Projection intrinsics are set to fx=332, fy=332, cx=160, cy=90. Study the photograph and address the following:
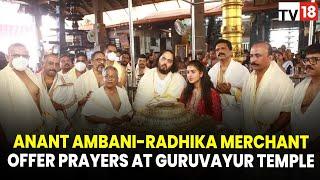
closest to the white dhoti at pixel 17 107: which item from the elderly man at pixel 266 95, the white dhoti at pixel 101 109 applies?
the white dhoti at pixel 101 109

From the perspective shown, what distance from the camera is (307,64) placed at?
1812 millimetres

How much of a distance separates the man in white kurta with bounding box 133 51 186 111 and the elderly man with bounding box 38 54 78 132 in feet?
1.45

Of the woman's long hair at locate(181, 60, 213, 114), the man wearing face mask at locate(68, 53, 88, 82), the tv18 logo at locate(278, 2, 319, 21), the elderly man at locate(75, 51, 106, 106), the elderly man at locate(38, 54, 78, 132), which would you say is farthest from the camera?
the man wearing face mask at locate(68, 53, 88, 82)

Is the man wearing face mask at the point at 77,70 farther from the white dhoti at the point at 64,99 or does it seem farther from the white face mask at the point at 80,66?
the white dhoti at the point at 64,99

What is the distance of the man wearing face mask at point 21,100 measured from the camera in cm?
194

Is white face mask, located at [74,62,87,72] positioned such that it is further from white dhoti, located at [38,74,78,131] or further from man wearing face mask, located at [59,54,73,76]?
white dhoti, located at [38,74,78,131]

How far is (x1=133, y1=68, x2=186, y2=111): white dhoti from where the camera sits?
2119 mm

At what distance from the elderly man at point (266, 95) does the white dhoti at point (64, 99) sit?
3.71 feet

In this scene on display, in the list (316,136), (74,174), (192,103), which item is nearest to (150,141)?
(192,103)

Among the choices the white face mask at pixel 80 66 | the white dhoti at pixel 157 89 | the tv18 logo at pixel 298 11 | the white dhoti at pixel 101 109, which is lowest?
the white dhoti at pixel 101 109

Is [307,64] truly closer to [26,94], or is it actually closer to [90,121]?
[90,121]

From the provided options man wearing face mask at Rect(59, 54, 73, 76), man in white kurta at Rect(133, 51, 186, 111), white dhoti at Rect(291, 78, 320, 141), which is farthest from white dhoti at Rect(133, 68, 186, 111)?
man wearing face mask at Rect(59, 54, 73, 76)

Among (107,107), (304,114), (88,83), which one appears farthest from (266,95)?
(88,83)

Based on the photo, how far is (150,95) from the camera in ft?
6.95
